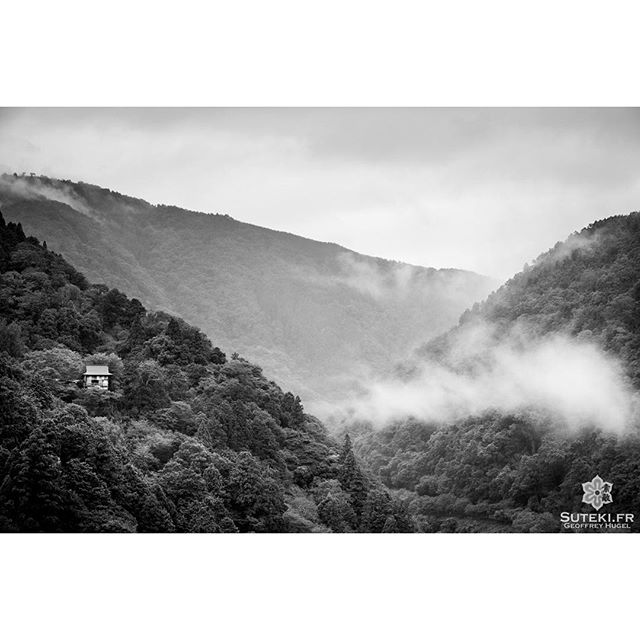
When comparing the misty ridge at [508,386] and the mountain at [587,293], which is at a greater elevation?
the mountain at [587,293]

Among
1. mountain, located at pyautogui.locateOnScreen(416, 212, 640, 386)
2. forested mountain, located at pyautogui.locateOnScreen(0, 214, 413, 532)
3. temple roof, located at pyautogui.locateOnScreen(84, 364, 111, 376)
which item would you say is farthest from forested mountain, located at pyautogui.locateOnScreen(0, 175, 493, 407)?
temple roof, located at pyautogui.locateOnScreen(84, 364, 111, 376)

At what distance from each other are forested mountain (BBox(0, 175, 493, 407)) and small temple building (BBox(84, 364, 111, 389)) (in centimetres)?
264

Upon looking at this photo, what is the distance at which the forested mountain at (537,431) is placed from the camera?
10.2m

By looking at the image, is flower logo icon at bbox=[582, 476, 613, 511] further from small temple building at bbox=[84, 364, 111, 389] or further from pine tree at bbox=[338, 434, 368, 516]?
small temple building at bbox=[84, 364, 111, 389]

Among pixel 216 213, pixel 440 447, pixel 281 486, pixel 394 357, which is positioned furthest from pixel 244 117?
pixel 394 357

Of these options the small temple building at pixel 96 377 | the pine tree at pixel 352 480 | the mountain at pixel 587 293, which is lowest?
the pine tree at pixel 352 480

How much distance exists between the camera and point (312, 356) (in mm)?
17078

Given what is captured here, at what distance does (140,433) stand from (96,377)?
945 millimetres

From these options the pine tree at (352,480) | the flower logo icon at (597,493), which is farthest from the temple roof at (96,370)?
the flower logo icon at (597,493)

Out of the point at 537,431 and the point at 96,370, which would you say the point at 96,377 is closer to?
the point at 96,370

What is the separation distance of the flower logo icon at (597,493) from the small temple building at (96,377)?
18.9 feet

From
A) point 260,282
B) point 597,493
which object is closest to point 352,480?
point 597,493

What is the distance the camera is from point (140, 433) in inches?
392

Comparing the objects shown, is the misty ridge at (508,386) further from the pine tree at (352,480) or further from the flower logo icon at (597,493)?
the pine tree at (352,480)
